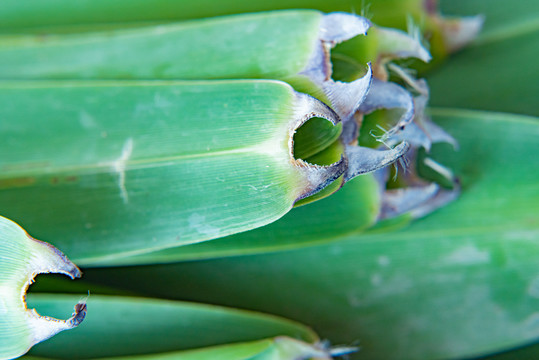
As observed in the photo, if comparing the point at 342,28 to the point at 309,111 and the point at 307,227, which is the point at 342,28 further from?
the point at 307,227

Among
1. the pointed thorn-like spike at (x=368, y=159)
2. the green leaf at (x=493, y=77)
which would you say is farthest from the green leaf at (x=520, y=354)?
the pointed thorn-like spike at (x=368, y=159)

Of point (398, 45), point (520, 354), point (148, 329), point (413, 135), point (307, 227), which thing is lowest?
point (520, 354)

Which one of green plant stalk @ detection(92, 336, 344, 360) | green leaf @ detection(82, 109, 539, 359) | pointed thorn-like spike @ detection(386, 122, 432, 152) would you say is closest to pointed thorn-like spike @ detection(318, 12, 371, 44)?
pointed thorn-like spike @ detection(386, 122, 432, 152)

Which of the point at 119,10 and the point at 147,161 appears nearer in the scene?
the point at 147,161

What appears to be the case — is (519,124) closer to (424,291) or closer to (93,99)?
(424,291)

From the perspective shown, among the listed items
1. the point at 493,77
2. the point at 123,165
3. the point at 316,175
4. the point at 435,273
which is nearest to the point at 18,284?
the point at 123,165

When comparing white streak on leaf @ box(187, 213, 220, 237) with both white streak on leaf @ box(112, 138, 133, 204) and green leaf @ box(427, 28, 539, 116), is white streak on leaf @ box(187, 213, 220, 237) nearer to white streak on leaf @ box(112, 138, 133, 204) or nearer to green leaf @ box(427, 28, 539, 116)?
white streak on leaf @ box(112, 138, 133, 204)

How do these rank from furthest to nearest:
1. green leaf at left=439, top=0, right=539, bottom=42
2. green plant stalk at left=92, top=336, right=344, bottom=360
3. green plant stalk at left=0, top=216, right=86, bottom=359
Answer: green leaf at left=439, top=0, right=539, bottom=42, green plant stalk at left=92, top=336, right=344, bottom=360, green plant stalk at left=0, top=216, right=86, bottom=359
